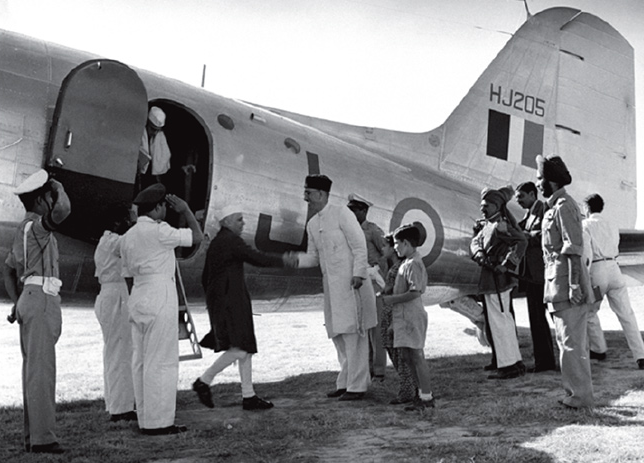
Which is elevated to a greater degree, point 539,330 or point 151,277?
point 151,277

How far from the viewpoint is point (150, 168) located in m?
5.93

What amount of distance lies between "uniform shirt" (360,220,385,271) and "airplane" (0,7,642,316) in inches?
27.6

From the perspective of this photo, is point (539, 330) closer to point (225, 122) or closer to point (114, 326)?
point (225, 122)

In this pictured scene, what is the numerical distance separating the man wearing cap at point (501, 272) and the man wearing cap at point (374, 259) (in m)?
0.91

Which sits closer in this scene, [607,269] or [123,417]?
[123,417]

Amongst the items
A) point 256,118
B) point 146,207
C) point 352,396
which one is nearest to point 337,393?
point 352,396

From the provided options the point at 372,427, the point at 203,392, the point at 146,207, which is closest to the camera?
the point at 372,427

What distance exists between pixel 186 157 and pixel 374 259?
2.03 metres

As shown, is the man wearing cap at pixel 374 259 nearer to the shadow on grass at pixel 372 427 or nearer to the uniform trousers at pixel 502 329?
the shadow on grass at pixel 372 427

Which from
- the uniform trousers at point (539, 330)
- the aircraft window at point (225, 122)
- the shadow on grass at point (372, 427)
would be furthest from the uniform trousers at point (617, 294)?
the aircraft window at point (225, 122)

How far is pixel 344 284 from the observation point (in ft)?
17.4

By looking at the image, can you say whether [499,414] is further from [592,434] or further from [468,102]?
[468,102]

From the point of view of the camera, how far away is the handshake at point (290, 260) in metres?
5.01

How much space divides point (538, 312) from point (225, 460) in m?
3.54
